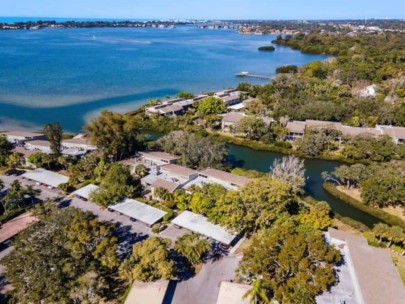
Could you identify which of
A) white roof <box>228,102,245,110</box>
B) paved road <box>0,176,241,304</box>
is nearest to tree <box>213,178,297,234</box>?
paved road <box>0,176,241,304</box>

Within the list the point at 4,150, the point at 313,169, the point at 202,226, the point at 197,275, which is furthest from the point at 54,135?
the point at 313,169

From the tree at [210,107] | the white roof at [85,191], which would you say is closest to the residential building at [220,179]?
the white roof at [85,191]

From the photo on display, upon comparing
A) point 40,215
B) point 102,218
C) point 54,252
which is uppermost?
point 54,252

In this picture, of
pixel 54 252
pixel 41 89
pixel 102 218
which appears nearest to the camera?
pixel 54 252

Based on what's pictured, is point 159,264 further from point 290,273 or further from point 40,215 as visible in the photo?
point 40,215

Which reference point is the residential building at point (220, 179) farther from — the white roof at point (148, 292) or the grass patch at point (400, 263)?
the grass patch at point (400, 263)

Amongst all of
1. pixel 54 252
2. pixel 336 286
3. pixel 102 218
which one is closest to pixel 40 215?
pixel 102 218

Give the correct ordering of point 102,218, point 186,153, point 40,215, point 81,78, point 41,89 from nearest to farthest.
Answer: point 40,215 → point 102,218 → point 186,153 → point 41,89 → point 81,78
